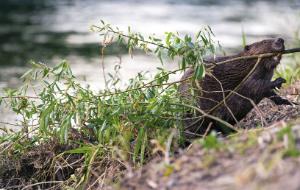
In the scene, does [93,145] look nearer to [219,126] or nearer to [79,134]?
[79,134]

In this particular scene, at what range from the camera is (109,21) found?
1272cm

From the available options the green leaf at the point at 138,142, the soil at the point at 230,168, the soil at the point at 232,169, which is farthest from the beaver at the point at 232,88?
the soil at the point at 232,169

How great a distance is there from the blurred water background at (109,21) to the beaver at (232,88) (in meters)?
3.39

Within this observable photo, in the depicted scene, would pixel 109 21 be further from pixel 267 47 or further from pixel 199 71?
pixel 199 71

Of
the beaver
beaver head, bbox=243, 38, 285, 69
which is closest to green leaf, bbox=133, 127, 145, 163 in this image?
the beaver

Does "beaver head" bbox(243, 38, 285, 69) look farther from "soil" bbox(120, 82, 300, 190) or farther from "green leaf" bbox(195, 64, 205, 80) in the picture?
"soil" bbox(120, 82, 300, 190)

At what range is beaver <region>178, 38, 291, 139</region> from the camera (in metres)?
4.05

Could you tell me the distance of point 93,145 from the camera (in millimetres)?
4039

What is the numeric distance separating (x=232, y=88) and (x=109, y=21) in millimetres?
8705

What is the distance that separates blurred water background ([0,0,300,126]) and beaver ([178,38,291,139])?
11.1 feet

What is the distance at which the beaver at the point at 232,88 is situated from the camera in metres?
4.05

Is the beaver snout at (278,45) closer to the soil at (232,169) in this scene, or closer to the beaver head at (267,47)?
the beaver head at (267,47)

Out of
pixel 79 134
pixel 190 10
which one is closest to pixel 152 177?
pixel 79 134

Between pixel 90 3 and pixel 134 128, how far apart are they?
38.3 ft
